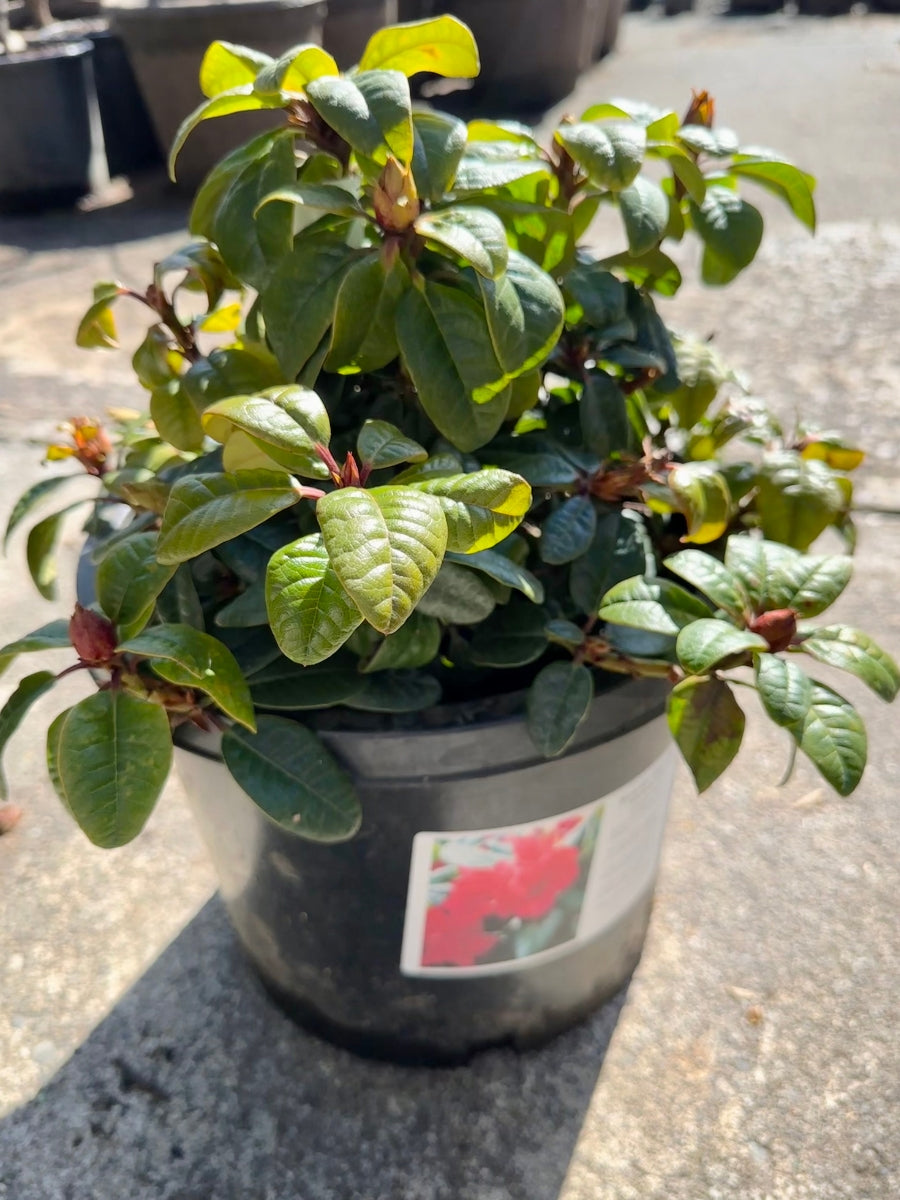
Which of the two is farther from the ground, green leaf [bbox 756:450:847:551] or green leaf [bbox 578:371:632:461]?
green leaf [bbox 578:371:632:461]

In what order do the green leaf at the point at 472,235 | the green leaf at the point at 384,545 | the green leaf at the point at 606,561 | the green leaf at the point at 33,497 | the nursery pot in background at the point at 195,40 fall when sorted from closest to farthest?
the green leaf at the point at 384,545 < the green leaf at the point at 472,235 < the green leaf at the point at 606,561 < the green leaf at the point at 33,497 < the nursery pot in background at the point at 195,40

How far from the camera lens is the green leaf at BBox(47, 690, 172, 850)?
0.75 m

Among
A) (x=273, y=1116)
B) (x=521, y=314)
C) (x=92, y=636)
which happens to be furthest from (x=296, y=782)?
(x=273, y=1116)

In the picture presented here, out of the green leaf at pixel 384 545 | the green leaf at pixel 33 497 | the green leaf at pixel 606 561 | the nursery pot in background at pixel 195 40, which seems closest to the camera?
the green leaf at pixel 384 545

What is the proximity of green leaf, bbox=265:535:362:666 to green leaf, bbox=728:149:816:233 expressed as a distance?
0.54m

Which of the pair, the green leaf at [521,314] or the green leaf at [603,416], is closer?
the green leaf at [521,314]

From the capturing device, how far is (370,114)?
0.66 m

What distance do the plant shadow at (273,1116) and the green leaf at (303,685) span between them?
536 millimetres

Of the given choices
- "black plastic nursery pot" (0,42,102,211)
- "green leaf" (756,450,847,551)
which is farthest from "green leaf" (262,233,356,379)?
"black plastic nursery pot" (0,42,102,211)

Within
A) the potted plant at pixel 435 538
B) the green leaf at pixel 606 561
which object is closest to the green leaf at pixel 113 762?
the potted plant at pixel 435 538

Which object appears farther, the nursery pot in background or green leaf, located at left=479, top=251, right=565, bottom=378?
the nursery pot in background

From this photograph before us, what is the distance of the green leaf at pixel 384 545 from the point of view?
0.54 meters

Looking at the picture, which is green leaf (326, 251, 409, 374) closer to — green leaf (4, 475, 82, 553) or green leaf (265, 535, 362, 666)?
green leaf (265, 535, 362, 666)

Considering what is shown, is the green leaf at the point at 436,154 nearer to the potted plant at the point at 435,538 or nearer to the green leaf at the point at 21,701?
the potted plant at the point at 435,538
